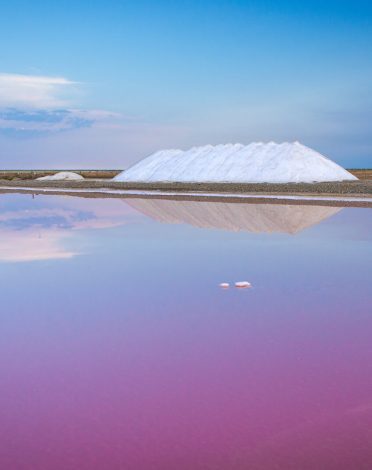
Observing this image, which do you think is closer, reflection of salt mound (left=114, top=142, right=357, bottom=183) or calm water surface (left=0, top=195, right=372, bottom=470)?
calm water surface (left=0, top=195, right=372, bottom=470)

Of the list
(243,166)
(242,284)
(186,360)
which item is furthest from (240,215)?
(243,166)

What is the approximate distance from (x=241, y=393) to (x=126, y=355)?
0.91 metres

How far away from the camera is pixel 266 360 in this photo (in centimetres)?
399

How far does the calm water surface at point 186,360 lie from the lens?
2857mm

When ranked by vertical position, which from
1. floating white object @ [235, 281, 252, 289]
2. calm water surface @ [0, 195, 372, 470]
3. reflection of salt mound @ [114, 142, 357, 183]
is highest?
reflection of salt mound @ [114, 142, 357, 183]

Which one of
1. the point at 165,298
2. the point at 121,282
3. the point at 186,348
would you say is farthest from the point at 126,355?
the point at 121,282

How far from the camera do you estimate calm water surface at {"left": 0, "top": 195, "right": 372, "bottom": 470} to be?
286 centimetres

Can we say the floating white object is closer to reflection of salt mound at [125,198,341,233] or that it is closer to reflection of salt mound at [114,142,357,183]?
reflection of salt mound at [125,198,341,233]

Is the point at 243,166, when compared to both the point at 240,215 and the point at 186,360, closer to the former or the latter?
the point at 240,215

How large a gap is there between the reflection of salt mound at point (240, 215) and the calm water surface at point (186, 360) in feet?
9.18

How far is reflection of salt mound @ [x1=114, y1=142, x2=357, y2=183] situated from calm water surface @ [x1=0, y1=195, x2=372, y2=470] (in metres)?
19.6

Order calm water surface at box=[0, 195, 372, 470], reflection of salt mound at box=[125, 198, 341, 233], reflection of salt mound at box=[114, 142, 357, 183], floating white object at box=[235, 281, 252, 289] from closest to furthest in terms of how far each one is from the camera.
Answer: calm water surface at box=[0, 195, 372, 470], floating white object at box=[235, 281, 252, 289], reflection of salt mound at box=[125, 198, 341, 233], reflection of salt mound at box=[114, 142, 357, 183]

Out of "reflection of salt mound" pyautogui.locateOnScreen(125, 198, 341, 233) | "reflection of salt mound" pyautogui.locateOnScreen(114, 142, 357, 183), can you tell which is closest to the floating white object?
"reflection of salt mound" pyautogui.locateOnScreen(125, 198, 341, 233)

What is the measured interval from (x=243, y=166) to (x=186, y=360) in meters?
26.0
